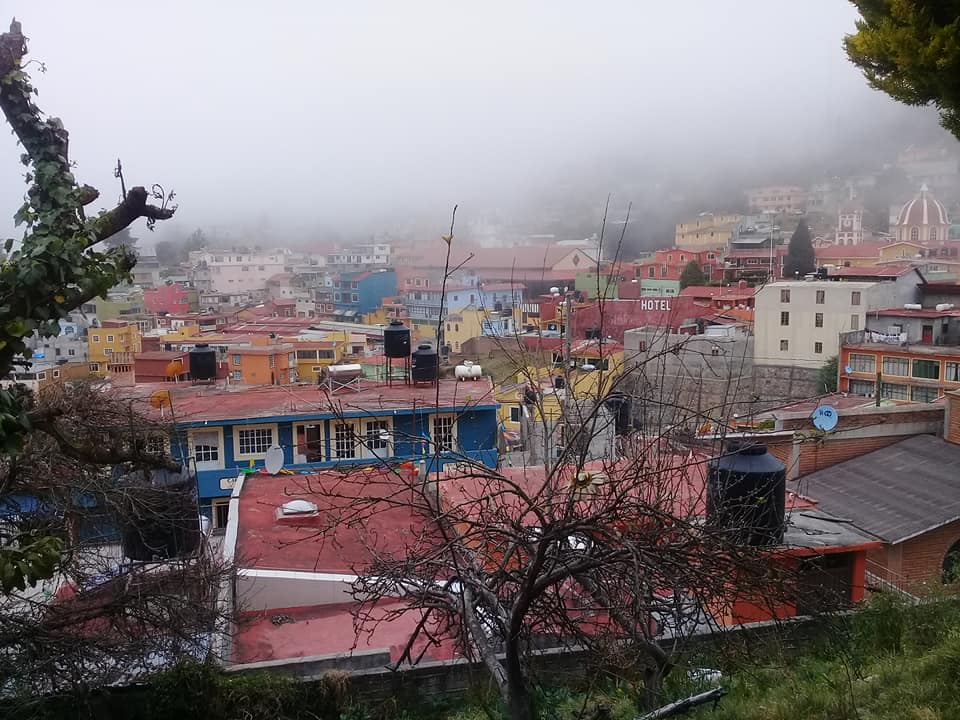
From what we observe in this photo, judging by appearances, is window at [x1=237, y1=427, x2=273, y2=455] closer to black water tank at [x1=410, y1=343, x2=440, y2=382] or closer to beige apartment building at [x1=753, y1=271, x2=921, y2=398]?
black water tank at [x1=410, y1=343, x2=440, y2=382]

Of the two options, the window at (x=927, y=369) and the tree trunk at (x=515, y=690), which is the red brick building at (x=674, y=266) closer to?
the window at (x=927, y=369)

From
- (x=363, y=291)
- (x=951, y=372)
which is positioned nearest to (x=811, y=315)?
(x=951, y=372)

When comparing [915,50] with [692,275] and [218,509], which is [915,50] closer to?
[218,509]

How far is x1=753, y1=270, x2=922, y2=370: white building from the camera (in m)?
27.1

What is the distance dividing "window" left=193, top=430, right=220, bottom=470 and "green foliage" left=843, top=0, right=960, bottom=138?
13386 mm

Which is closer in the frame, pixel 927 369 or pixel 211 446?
pixel 211 446

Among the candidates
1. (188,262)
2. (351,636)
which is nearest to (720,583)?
(351,636)

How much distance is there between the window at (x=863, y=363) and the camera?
75.9ft

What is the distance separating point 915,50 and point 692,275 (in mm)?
44894

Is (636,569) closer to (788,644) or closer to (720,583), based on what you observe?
(720,583)

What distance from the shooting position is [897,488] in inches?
402

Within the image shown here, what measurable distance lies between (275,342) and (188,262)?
66.6 meters

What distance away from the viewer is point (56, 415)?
3.90 meters

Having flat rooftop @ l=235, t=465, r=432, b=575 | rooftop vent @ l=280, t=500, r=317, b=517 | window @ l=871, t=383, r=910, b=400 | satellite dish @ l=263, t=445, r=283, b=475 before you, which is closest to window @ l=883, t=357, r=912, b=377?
window @ l=871, t=383, r=910, b=400
